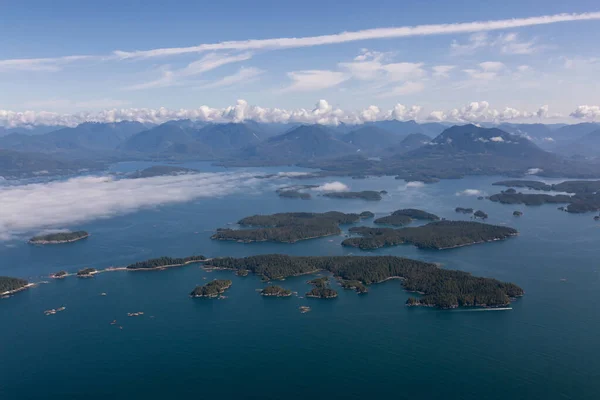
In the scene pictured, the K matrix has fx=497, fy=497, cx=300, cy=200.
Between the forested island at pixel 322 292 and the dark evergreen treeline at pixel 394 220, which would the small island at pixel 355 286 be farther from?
the dark evergreen treeline at pixel 394 220

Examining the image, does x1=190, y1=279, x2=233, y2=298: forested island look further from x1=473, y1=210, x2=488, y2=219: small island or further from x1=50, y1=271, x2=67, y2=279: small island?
x1=473, y1=210, x2=488, y2=219: small island

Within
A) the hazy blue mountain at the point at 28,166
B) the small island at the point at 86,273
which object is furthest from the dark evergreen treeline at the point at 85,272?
the hazy blue mountain at the point at 28,166

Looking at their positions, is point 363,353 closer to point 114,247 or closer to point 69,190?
point 114,247

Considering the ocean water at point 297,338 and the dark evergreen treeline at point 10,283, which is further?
the dark evergreen treeline at point 10,283

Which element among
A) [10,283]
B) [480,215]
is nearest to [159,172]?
[480,215]

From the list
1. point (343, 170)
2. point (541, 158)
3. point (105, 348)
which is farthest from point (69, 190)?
point (541, 158)

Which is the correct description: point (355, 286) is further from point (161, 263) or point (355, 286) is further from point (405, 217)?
point (405, 217)
